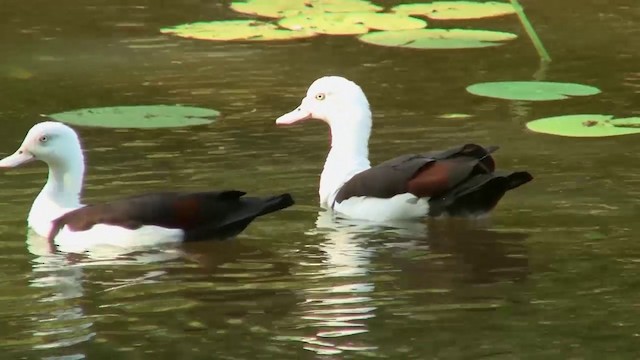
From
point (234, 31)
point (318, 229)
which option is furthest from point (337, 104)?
point (234, 31)

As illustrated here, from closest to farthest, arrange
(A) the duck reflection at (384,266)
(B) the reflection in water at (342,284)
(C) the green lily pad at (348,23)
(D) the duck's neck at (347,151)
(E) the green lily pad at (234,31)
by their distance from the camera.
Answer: (B) the reflection in water at (342,284)
(A) the duck reflection at (384,266)
(D) the duck's neck at (347,151)
(E) the green lily pad at (234,31)
(C) the green lily pad at (348,23)

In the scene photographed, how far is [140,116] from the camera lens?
11867 mm

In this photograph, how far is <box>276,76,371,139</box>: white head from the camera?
1060cm

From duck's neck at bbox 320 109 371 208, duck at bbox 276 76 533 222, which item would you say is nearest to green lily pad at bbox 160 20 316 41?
duck's neck at bbox 320 109 371 208

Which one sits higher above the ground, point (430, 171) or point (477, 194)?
point (430, 171)

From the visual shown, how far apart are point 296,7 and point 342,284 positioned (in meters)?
8.84

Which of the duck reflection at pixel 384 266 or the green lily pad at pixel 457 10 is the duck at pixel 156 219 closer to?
the duck reflection at pixel 384 266

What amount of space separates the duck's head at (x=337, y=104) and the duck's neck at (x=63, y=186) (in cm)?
187

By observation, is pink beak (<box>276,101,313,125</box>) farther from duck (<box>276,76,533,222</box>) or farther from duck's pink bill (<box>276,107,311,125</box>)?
duck (<box>276,76,533,222</box>)

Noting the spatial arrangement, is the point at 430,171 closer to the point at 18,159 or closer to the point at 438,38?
the point at 18,159

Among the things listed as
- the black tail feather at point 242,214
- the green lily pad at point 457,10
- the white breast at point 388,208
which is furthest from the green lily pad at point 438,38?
the black tail feather at point 242,214

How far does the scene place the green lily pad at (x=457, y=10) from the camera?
1642cm

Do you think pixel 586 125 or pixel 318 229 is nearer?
pixel 318 229

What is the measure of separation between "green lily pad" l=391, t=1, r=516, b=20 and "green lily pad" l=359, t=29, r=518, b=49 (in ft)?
2.49
